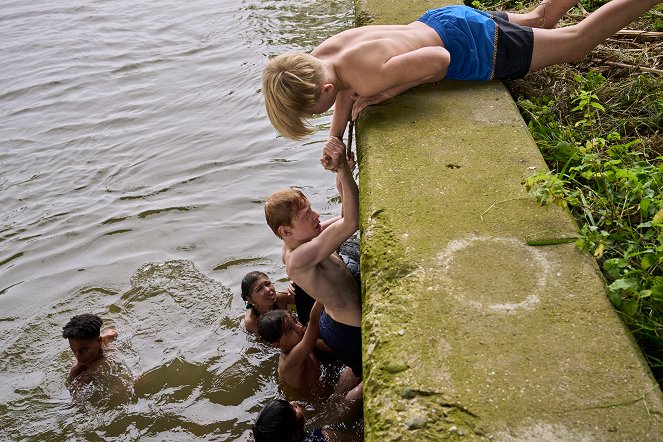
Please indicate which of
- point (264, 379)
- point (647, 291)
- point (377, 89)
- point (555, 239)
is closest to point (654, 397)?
point (647, 291)

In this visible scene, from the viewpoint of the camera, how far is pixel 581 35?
13.4 feet

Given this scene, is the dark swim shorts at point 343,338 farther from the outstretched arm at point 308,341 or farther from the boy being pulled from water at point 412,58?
the boy being pulled from water at point 412,58

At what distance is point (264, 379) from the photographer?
4.36m

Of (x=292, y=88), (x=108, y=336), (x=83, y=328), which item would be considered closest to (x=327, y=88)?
(x=292, y=88)

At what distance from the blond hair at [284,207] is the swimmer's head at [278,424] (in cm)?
97

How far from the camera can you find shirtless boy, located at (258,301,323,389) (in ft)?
13.4

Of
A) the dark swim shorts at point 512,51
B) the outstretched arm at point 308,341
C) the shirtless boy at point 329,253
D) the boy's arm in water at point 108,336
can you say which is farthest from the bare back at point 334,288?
the boy's arm in water at point 108,336

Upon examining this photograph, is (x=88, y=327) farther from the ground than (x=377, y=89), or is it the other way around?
(x=377, y=89)

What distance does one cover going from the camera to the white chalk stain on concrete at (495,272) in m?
2.38

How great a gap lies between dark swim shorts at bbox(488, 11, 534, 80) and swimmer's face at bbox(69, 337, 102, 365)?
10.1ft

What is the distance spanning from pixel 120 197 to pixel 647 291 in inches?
201

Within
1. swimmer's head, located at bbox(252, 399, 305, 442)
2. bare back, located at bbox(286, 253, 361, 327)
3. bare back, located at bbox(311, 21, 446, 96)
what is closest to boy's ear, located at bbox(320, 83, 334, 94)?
bare back, located at bbox(311, 21, 446, 96)

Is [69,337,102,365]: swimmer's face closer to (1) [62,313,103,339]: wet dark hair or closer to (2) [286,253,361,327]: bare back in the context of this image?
(1) [62,313,103,339]: wet dark hair

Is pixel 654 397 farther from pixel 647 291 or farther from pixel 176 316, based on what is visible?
pixel 176 316
